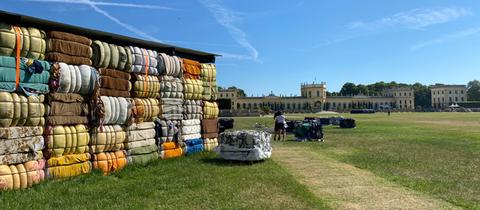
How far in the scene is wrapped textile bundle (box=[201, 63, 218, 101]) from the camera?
18938mm

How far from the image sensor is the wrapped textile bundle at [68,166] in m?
11.0

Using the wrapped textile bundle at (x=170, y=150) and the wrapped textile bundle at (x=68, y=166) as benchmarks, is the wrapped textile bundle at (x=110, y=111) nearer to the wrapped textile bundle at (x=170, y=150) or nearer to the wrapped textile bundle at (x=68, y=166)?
the wrapped textile bundle at (x=68, y=166)

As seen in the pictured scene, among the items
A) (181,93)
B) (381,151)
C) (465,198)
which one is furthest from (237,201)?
(381,151)

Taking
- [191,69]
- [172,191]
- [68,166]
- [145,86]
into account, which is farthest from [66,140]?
[191,69]

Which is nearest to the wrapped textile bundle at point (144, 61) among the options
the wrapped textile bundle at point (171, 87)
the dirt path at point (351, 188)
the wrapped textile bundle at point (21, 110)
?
the wrapped textile bundle at point (171, 87)

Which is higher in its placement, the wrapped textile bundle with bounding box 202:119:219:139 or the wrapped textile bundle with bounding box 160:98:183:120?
the wrapped textile bundle with bounding box 160:98:183:120

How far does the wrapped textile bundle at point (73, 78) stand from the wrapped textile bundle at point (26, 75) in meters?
0.22

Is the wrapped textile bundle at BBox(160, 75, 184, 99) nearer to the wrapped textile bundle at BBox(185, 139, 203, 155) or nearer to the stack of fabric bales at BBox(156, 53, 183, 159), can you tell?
the stack of fabric bales at BBox(156, 53, 183, 159)

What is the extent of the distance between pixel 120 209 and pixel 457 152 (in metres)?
14.7

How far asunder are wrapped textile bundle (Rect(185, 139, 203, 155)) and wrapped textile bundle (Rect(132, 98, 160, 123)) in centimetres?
221

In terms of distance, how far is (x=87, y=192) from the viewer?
9797mm

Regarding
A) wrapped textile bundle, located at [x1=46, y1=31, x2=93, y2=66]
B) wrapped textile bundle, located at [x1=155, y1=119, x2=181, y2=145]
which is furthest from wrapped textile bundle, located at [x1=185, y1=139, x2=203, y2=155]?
wrapped textile bundle, located at [x1=46, y1=31, x2=93, y2=66]

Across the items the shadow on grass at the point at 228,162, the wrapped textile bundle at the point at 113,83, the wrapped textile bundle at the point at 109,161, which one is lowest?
the shadow on grass at the point at 228,162

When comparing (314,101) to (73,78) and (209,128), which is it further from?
(73,78)
